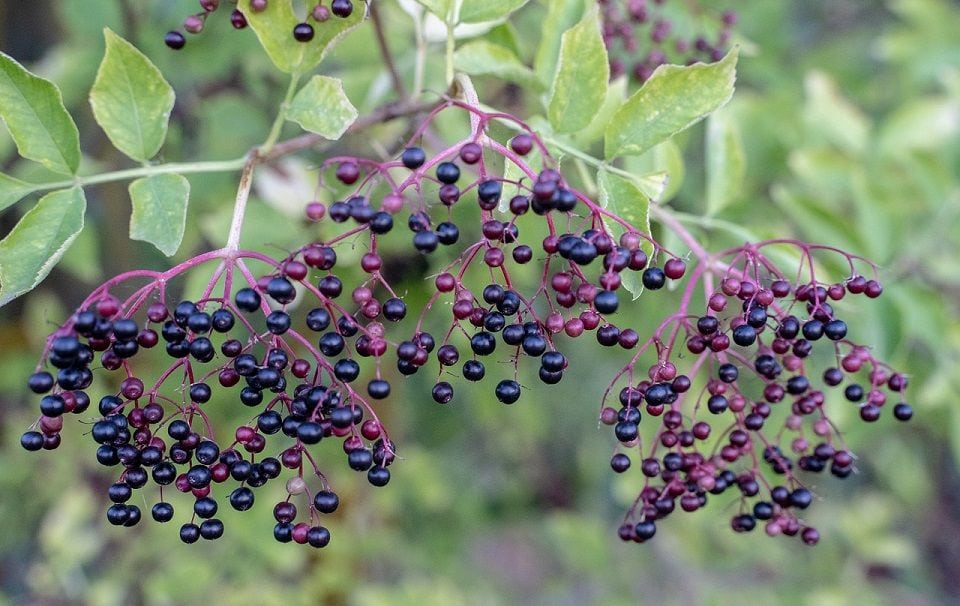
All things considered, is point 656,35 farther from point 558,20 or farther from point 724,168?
point 558,20

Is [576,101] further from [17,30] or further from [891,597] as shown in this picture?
[891,597]

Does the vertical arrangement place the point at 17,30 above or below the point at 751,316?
above

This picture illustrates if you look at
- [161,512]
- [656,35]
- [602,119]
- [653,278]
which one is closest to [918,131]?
[656,35]

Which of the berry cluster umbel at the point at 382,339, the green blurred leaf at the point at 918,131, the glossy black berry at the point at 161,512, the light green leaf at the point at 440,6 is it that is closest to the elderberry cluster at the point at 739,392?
the berry cluster umbel at the point at 382,339

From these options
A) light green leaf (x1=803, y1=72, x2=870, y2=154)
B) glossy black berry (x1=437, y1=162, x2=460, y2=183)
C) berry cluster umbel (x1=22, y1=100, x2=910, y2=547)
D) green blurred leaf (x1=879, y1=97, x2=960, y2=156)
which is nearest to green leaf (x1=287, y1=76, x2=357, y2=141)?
berry cluster umbel (x1=22, y1=100, x2=910, y2=547)

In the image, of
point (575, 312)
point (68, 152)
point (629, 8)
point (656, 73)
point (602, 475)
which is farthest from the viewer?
point (602, 475)

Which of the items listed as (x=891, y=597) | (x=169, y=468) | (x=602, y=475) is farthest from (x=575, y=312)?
(x=891, y=597)
